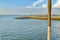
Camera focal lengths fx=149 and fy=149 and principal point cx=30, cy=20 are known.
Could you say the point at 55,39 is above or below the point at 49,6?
below

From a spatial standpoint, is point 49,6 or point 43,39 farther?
point 43,39

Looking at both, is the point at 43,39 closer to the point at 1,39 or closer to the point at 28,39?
the point at 28,39

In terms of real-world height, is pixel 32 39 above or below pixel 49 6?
below

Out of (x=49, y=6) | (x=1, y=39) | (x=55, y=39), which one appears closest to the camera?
(x=49, y=6)

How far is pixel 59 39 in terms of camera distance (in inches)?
727

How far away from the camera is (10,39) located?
19359 mm

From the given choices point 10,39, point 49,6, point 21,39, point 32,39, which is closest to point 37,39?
point 32,39

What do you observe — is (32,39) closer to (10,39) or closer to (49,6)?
(10,39)

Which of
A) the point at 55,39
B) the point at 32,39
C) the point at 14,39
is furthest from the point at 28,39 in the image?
the point at 55,39

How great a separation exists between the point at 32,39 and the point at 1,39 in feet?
13.5

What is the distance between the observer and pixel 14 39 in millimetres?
19281

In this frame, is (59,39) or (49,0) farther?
(59,39)

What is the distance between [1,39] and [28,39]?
3620mm

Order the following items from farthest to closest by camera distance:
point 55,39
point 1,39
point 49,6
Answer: point 1,39
point 55,39
point 49,6
